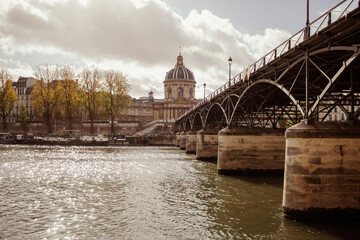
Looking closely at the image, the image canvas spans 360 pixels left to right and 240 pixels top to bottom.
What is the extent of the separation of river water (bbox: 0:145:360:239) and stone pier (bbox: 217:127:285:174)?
6.36ft

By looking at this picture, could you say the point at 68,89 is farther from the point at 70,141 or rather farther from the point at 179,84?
the point at 179,84

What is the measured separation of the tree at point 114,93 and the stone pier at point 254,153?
57057 millimetres

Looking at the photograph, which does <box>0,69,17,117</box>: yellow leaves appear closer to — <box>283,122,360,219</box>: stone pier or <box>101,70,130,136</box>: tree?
<box>101,70,130,136</box>: tree

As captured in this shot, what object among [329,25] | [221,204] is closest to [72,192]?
[221,204]

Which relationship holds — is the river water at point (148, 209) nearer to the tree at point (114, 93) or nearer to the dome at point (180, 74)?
the tree at point (114, 93)

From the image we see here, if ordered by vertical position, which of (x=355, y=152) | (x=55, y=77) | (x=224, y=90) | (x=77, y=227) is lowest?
(x=77, y=227)

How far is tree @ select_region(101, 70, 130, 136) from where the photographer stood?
83.5 metres

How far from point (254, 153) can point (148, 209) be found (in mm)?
14778

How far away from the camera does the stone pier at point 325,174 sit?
1488cm

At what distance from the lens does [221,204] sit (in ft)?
61.1

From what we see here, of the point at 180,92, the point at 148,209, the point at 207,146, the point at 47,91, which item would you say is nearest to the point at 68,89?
the point at 47,91

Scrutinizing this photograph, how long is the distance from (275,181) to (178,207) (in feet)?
35.3

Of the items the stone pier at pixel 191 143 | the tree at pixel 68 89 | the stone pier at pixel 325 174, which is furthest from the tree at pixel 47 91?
the stone pier at pixel 325 174

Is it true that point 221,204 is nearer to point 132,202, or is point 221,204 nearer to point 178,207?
point 178,207
